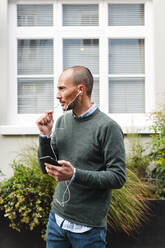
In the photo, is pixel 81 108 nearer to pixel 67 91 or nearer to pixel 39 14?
pixel 67 91

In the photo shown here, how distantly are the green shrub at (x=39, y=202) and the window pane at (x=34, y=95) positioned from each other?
1.31 m

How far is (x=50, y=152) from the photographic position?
1.92 meters

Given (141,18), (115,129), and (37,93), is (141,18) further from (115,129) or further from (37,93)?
(115,129)

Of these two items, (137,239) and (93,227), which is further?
(137,239)

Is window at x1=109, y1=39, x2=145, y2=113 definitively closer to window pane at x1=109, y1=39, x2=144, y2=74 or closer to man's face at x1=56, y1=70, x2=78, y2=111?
window pane at x1=109, y1=39, x2=144, y2=74

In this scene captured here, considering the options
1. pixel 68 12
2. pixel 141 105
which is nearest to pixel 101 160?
pixel 141 105

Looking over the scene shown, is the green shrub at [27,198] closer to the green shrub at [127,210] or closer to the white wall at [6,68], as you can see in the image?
the green shrub at [127,210]

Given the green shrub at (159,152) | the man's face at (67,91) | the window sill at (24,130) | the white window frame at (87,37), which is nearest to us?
the man's face at (67,91)

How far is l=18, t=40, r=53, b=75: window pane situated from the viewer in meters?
4.25

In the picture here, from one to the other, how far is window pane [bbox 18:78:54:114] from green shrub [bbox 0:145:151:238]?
131 cm

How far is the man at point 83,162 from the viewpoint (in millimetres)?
1765

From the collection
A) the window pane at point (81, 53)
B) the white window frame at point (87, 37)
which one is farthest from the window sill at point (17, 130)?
the window pane at point (81, 53)

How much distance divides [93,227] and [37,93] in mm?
2721

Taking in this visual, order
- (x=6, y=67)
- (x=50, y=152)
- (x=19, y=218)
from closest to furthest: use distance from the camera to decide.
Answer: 1. (x=50, y=152)
2. (x=19, y=218)
3. (x=6, y=67)
